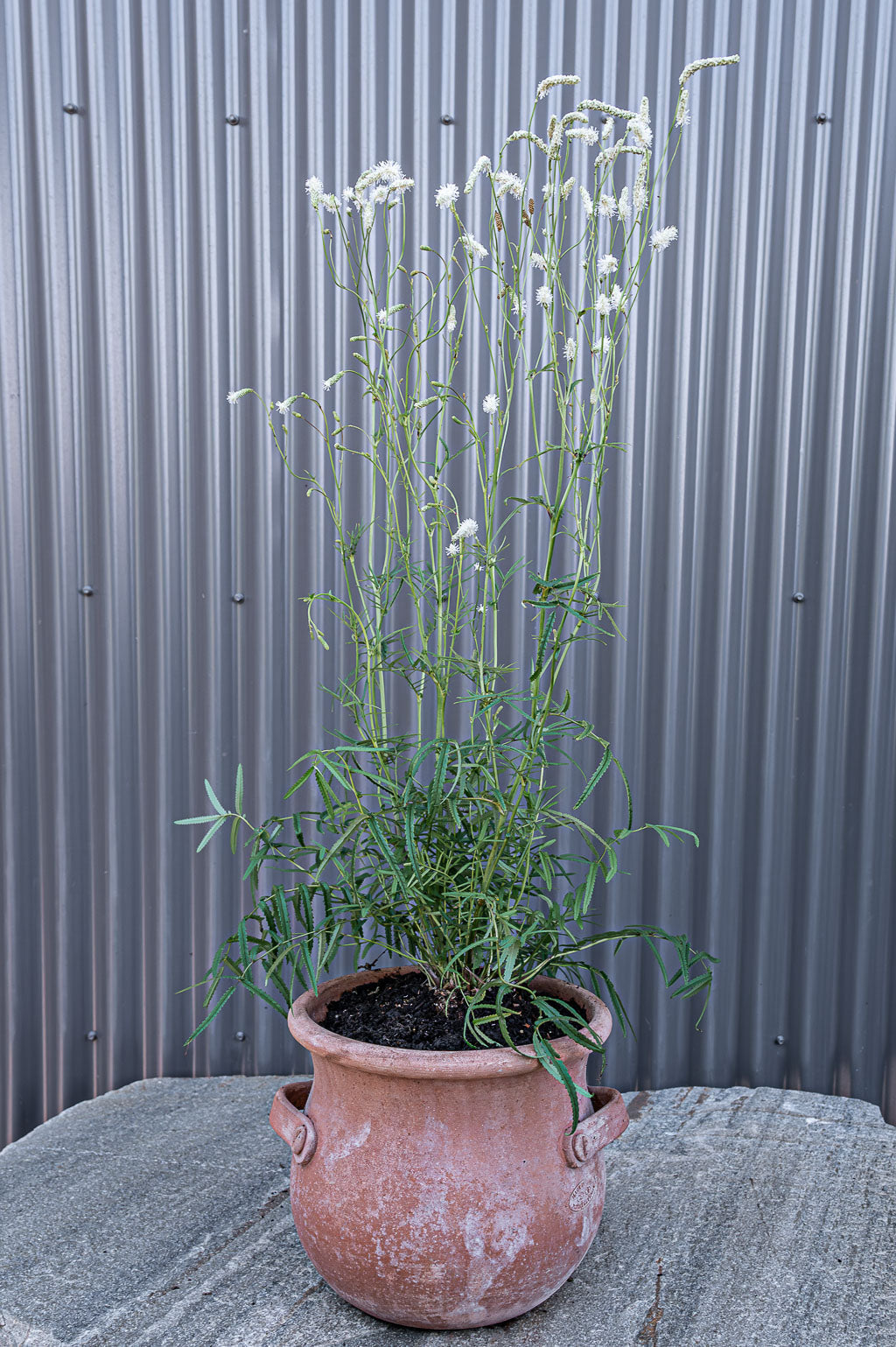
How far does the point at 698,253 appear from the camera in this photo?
1.87 meters

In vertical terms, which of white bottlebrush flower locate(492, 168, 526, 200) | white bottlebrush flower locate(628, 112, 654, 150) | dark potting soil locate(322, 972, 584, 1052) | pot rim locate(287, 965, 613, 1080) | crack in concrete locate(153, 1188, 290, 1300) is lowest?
crack in concrete locate(153, 1188, 290, 1300)

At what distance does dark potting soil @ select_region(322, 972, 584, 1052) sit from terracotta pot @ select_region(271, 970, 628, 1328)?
0.06m

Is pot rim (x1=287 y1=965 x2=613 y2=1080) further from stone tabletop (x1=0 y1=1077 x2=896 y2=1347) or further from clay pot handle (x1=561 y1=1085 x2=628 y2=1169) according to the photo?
stone tabletop (x1=0 y1=1077 x2=896 y2=1347)

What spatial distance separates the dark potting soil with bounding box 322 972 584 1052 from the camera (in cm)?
124

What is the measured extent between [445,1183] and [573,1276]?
347 mm

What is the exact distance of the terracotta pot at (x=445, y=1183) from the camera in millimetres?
1149

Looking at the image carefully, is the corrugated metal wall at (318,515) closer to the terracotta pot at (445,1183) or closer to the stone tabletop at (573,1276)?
the stone tabletop at (573,1276)

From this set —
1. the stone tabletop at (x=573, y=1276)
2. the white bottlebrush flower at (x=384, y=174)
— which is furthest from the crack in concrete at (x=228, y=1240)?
the white bottlebrush flower at (x=384, y=174)

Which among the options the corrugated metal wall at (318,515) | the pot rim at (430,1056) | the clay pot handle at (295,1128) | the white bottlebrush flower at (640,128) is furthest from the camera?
the corrugated metal wall at (318,515)

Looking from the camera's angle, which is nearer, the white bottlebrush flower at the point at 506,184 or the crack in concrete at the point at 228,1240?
the white bottlebrush flower at the point at 506,184

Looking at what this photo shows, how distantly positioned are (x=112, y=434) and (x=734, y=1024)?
5.82 ft

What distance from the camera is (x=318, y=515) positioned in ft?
6.29

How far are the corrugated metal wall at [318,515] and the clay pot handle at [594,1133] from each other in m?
→ 0.68

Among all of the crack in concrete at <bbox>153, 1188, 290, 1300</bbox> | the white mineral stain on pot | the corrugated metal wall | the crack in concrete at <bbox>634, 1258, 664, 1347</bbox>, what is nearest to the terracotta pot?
the white mineral stain on pot
